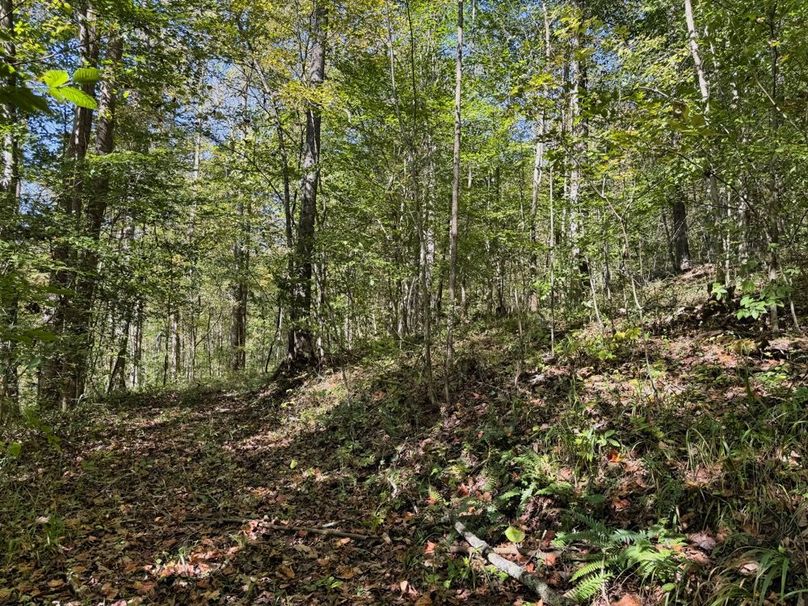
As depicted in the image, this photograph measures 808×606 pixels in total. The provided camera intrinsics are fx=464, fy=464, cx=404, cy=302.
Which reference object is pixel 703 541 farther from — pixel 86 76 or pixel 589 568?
pixel 86 76

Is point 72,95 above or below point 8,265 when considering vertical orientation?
below

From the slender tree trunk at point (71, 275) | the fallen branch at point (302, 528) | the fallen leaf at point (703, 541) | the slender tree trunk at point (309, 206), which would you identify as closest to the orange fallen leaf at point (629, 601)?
the fallen leaf at point (703, 541)

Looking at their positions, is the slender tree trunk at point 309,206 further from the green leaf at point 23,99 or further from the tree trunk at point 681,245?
the tree trunk at point 681,245

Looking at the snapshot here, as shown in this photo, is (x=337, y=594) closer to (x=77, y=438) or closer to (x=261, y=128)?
(x=77, y=438)

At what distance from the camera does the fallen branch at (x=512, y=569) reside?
2857mm

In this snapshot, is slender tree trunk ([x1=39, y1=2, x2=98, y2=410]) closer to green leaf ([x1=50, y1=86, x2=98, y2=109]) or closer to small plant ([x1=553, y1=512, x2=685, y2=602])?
green leaf ([x1=50, y1=86, x2=98, y2=109])

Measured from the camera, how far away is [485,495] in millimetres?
4215

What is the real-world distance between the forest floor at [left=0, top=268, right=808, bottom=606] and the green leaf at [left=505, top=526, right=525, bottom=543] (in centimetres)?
8

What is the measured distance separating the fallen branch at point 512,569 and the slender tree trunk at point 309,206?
5.89 m

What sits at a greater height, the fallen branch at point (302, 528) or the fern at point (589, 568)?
the fern at point (589, 568)

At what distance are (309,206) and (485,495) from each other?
804 cm

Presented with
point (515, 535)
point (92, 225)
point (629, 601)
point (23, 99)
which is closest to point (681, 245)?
point (515, 535)

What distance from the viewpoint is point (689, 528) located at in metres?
3.08

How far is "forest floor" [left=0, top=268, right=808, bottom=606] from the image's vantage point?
2.95 metres
